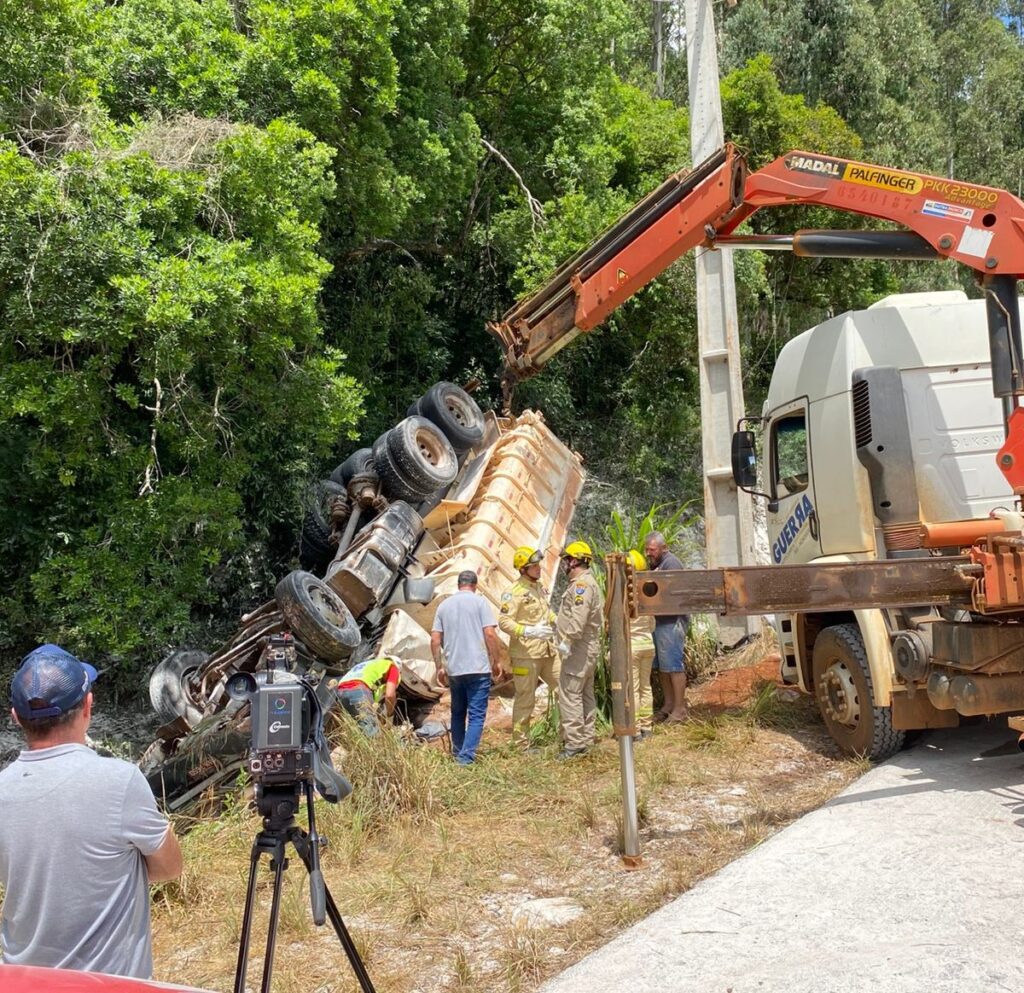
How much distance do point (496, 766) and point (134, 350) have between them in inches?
240

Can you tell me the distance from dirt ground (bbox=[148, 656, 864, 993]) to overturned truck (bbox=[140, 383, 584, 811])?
1.40m

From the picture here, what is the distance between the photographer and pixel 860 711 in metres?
6.83

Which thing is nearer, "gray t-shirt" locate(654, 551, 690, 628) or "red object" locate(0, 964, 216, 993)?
"red object" locate(0, 964, 216, 993)

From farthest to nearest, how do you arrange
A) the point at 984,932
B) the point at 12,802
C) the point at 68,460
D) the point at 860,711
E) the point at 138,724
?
the point at 138,724 → the point at 68,460 → the point at 860,711 → the point at 984,932 → the point at 12,802

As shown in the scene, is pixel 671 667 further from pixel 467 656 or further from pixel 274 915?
pixel 274 915

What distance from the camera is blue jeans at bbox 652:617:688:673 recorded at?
8.37 m

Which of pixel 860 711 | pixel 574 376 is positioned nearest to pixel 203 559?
pixel 860 711

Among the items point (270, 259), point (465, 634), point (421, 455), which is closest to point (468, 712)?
point (465, 634)

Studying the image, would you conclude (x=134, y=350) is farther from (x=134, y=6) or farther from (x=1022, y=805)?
(x=1022, y=805)

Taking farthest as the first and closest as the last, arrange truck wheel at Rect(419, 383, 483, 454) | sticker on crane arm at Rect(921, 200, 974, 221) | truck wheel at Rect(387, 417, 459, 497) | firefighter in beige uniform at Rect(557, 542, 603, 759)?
truck wheel at Rect(419, 383, 483, 454) → truck wheel at Rect(387, 417, 459, 497) → firefighter in beige uniform at Rect(557, 542, 603, 759) → sticker on crane arm at Rect(921, 200, 974, 221)

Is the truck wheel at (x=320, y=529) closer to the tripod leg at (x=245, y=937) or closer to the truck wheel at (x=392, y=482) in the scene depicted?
the truck wheel at (x=392, y=482)

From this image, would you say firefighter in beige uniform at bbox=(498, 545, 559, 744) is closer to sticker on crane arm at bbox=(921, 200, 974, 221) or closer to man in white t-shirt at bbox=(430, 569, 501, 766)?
man in white t-shirt at bbox=(430, 569, 501, 766)

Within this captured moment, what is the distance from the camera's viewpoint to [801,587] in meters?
5.57

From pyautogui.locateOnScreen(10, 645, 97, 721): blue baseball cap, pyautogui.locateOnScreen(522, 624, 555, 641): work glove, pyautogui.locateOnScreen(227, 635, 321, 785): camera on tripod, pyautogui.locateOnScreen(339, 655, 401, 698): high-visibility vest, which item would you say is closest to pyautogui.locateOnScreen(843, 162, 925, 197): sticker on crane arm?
pyautogui.locateOnScreen(522, 624, 555, 641): work glove
